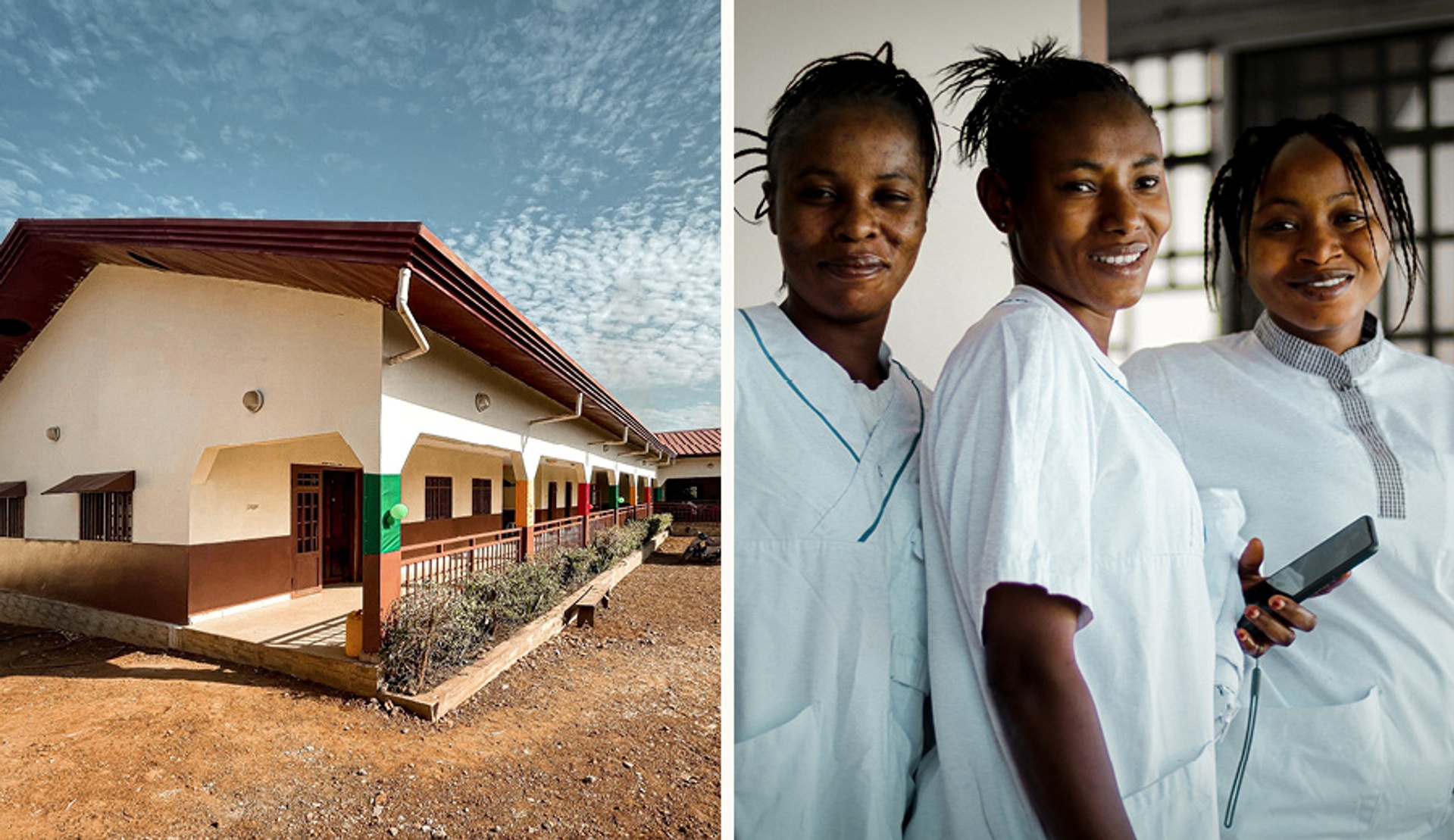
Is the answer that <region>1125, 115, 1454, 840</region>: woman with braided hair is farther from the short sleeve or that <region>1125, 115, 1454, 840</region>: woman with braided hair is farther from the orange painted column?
the orange painted column

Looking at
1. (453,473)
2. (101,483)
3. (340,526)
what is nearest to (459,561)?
(340,526)

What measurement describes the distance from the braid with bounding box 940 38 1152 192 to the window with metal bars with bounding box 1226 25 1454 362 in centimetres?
29

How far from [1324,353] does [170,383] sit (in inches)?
226

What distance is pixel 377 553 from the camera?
12.1 feet

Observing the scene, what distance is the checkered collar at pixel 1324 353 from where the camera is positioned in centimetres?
130

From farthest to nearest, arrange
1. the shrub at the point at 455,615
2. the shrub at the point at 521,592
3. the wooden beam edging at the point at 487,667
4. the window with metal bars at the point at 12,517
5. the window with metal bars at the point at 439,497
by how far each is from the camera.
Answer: the window with metal bars at the point at 439,497 < the window with metal bars at the point at 12,517 < the shrub at the point at 521,592 < the shrub at the point at 455,615 < the wooden beam edging at the point at 487,667

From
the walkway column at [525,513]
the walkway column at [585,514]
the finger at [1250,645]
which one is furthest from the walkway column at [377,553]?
the walkway column at [585,514]

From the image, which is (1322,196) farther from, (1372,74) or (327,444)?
(327,444)

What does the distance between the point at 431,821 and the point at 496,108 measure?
9.62m

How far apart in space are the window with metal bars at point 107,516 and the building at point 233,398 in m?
0.02

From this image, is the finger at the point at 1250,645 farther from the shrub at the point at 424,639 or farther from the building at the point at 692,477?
the building at the point at 692,477

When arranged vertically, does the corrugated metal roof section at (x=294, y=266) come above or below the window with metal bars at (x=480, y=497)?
above

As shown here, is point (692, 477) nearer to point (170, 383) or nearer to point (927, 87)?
point (170, 383)

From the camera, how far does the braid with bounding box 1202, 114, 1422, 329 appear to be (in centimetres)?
131
